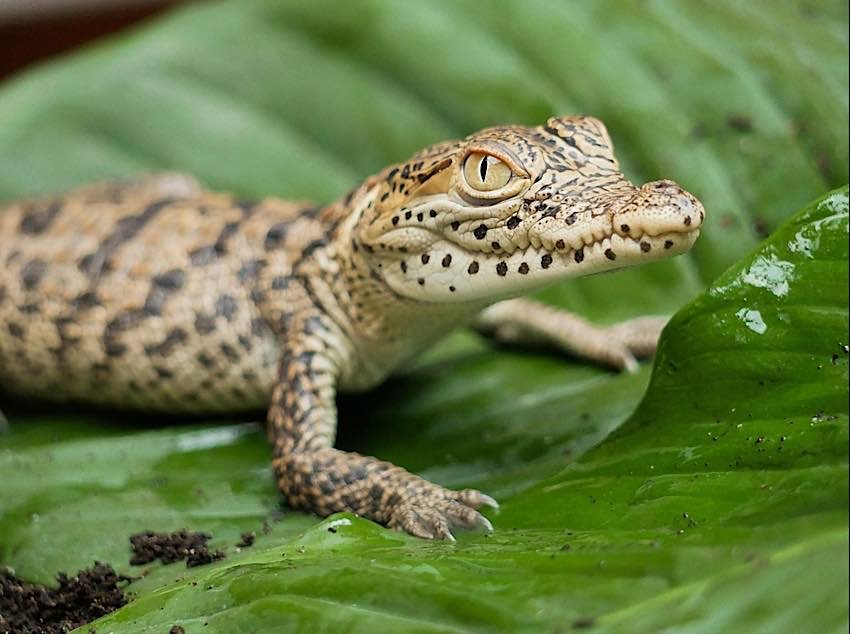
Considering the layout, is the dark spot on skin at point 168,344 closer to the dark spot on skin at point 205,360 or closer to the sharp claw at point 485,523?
the dark spot on skin at point 205,360

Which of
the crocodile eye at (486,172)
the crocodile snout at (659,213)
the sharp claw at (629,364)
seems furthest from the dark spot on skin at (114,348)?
the crocodile snout at (659,213)

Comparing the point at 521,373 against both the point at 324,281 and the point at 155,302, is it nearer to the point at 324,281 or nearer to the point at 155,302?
the point at 324,281

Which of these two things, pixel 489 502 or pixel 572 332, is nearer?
pixel 489 502

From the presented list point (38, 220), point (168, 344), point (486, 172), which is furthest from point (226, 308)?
point (486, 172)

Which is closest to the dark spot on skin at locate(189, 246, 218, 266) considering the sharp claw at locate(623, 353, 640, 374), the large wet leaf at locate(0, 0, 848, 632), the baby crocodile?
the baby crocodile

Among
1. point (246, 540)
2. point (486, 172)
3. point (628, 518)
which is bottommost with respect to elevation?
point (246, 540)

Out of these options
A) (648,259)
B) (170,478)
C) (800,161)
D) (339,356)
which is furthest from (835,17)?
(170,478)
